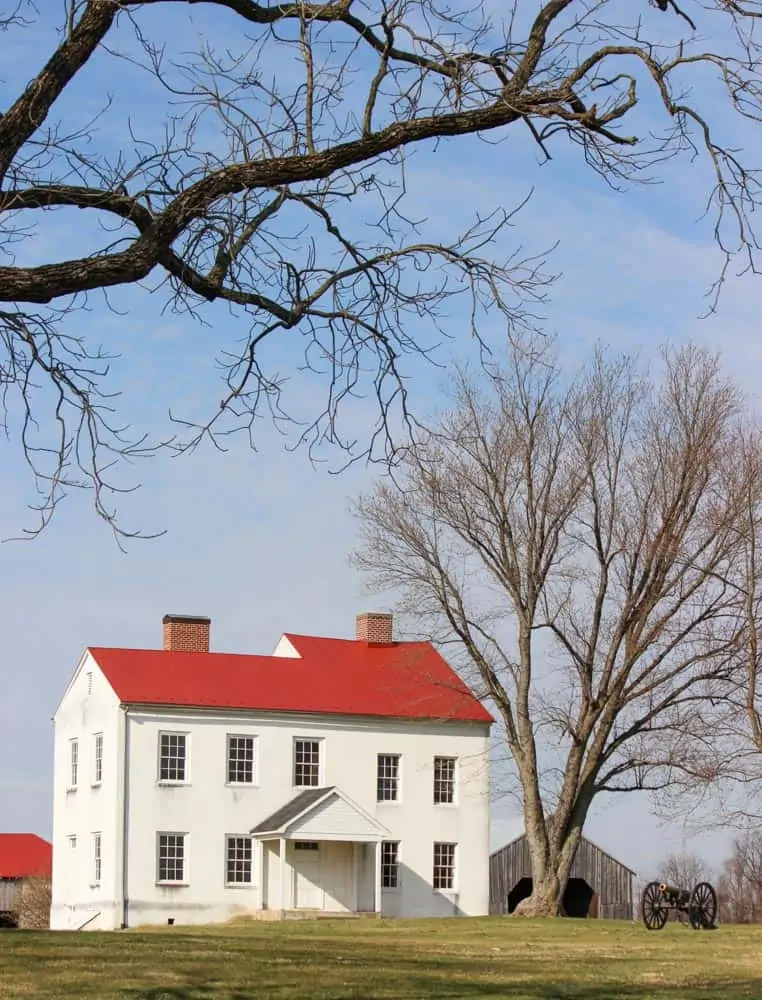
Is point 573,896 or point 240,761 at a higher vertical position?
point 240,761

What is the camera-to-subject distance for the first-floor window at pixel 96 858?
38656 mm

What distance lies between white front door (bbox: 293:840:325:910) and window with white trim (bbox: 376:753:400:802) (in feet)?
7.74

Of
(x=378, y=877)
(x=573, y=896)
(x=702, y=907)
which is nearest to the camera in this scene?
(x=702, y=907)

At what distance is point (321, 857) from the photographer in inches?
1549

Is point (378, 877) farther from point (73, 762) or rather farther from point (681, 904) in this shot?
point (681, 904)

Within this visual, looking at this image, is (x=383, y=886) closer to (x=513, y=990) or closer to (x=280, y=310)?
(x=513, y=990)

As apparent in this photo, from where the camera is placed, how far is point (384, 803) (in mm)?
40625

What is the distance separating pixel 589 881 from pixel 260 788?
12.8 m

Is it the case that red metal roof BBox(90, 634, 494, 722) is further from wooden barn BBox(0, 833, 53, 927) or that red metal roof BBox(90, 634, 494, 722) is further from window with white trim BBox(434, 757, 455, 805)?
wooden barn BBox(0, 833, 53, 927)

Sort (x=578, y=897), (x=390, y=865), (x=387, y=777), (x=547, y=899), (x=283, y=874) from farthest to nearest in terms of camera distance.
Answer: (x=578, y=897) < (x=387, y=777) < (x=390, y=865) < (x=283, y=874) < (x=547, y=899)

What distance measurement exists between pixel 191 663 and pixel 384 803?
6.19 metres

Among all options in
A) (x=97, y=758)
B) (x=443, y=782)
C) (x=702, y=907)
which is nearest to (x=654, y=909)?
(x=702, y=907)

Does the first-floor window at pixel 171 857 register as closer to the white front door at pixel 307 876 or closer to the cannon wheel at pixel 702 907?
the white front door at pixel 307 876

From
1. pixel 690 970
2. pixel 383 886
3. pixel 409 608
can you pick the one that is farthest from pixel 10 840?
pixel 690 970
